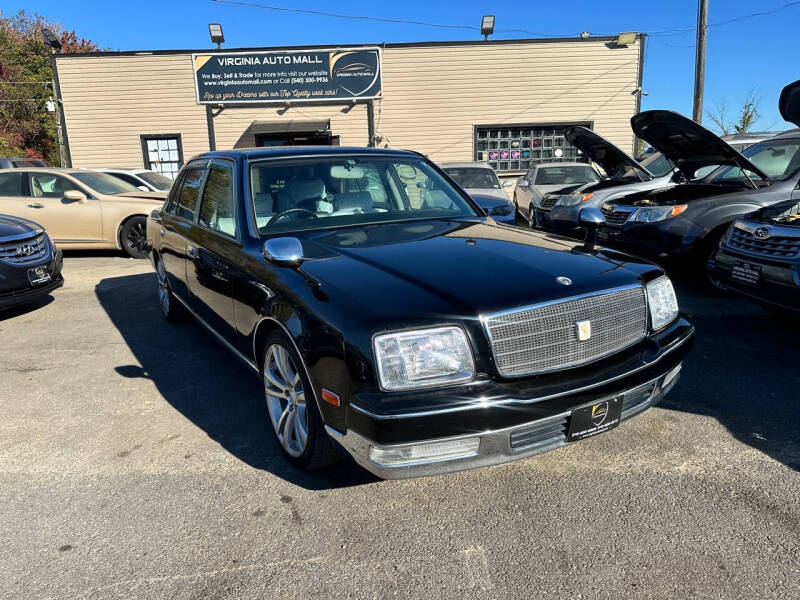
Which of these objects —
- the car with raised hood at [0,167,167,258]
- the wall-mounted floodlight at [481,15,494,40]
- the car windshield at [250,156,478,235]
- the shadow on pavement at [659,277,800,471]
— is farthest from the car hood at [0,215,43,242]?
the wall-mounted floodlight at [481,15,494,40]

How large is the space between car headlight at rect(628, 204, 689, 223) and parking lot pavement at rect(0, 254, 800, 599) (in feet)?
7.67

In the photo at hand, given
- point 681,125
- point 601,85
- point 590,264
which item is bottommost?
point 590,264

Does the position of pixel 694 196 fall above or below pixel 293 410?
above

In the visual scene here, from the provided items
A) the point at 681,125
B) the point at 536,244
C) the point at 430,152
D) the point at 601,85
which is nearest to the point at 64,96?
the point at 430,152

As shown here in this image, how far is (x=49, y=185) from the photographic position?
9680 millimetres

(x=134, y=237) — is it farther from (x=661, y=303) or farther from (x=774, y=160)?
(x=774, y=160)

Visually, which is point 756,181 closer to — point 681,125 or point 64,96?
point 681,125

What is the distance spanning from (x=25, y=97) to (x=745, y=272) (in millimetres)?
45351

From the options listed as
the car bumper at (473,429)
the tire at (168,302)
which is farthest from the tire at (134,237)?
the car bumper at (473,429)

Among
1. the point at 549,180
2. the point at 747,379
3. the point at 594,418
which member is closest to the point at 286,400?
the point at 594,418

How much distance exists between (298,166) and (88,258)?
7868mm

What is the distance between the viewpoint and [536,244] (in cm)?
314

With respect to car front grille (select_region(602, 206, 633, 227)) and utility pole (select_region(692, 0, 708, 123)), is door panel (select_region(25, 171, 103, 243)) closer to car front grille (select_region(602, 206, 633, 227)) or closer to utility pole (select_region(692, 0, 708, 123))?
car front grille (select_region(602, 206, 633, 227))

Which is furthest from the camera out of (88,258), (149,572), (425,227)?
(88,258)
